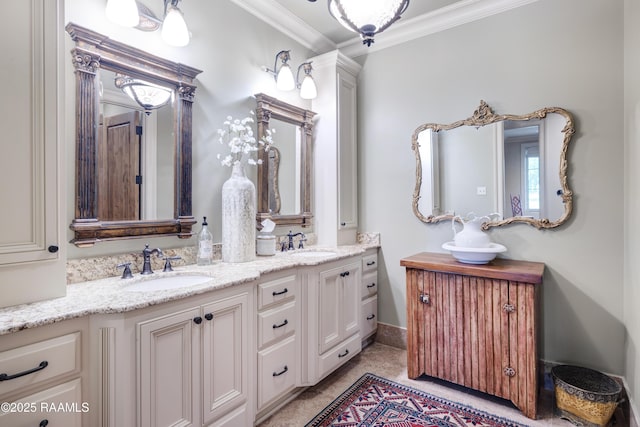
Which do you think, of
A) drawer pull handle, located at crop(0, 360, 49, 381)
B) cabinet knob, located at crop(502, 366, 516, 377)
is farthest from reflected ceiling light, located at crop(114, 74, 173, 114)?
cabinet knob, located at crop(502, 366, 516, 377)

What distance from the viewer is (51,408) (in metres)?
1.14

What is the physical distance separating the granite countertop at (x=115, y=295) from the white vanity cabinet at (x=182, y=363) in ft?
0.14

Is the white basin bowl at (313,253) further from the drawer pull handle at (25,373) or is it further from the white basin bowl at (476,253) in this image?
the drawer pull handle at (25,373)

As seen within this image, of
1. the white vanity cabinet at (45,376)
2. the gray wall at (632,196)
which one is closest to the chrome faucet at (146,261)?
the white vanity cabinet at (45,376)

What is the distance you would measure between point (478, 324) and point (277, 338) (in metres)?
1.32

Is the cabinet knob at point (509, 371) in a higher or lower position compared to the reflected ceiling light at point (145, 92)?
lower

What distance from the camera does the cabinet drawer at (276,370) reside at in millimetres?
1901

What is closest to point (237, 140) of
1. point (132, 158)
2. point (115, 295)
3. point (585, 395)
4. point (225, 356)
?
point (132, 158)

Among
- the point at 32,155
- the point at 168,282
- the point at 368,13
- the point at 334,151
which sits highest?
the point at 368,13

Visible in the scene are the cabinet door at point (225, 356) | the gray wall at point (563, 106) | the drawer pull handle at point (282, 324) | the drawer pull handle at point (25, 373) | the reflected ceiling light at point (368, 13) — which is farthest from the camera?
the gray wall at point (563, 106)

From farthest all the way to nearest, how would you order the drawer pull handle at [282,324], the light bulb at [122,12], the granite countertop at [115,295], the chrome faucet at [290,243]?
the chrome faucet at [290,243], the drawer pull handle at [282,324], the light bulb at [122,12], the granite countertop at [115,295]

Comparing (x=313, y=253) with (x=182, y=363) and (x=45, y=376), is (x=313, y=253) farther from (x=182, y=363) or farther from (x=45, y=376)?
(x=45, y=376)

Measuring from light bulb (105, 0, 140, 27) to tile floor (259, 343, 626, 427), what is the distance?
7.61 feet

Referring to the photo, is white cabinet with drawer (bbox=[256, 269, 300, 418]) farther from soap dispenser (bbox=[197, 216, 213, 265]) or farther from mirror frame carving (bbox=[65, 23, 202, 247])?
mirror frame carving (bbox=[65, 23, 202, 247])
